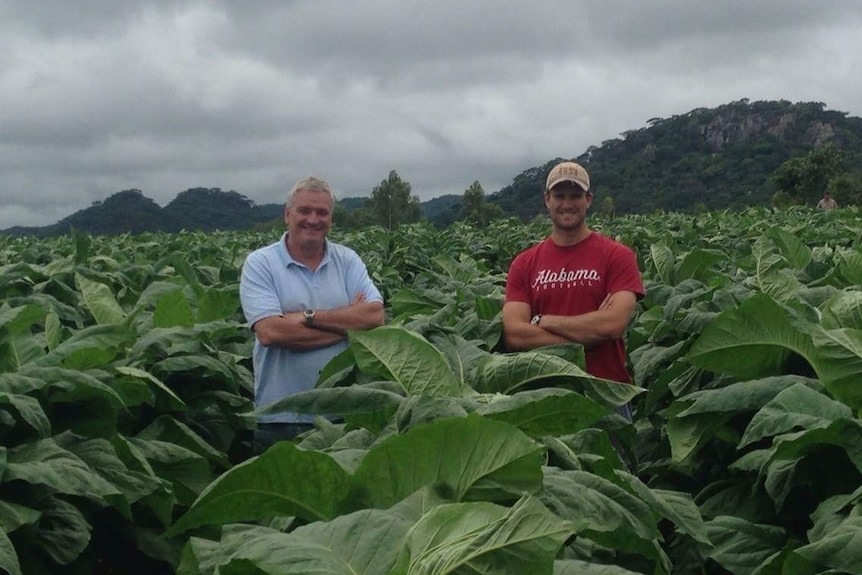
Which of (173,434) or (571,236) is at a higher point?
(571,236)

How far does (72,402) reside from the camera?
2830mm

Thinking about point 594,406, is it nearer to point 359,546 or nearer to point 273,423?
point 359,546

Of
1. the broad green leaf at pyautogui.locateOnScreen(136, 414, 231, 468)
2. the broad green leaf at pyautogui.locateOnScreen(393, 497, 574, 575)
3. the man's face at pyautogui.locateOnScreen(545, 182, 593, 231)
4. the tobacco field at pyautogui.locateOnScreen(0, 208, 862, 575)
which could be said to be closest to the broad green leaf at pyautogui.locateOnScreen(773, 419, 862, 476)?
the tobacco field at pyautogui.locateOnScreen(0, 208, 862, 575)

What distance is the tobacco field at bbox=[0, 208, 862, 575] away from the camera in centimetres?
146

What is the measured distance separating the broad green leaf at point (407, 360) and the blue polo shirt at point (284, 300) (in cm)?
170

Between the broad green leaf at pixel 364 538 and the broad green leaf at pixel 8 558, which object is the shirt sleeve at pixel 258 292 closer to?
the broad green leaf at pixel 8 558

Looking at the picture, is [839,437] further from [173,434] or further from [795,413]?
[173,434]

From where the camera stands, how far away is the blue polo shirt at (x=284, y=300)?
4.21 metres

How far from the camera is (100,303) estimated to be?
13.3 feet

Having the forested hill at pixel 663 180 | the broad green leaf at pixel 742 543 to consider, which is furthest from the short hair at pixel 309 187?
the forested hill at pixel 663 180

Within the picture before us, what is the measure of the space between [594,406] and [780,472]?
66cm

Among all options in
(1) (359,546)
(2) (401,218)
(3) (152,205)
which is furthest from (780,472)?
(3) (152,205)

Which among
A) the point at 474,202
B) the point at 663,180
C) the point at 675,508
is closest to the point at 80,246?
the point at 675,508

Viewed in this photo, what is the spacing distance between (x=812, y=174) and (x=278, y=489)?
38.5 meters
